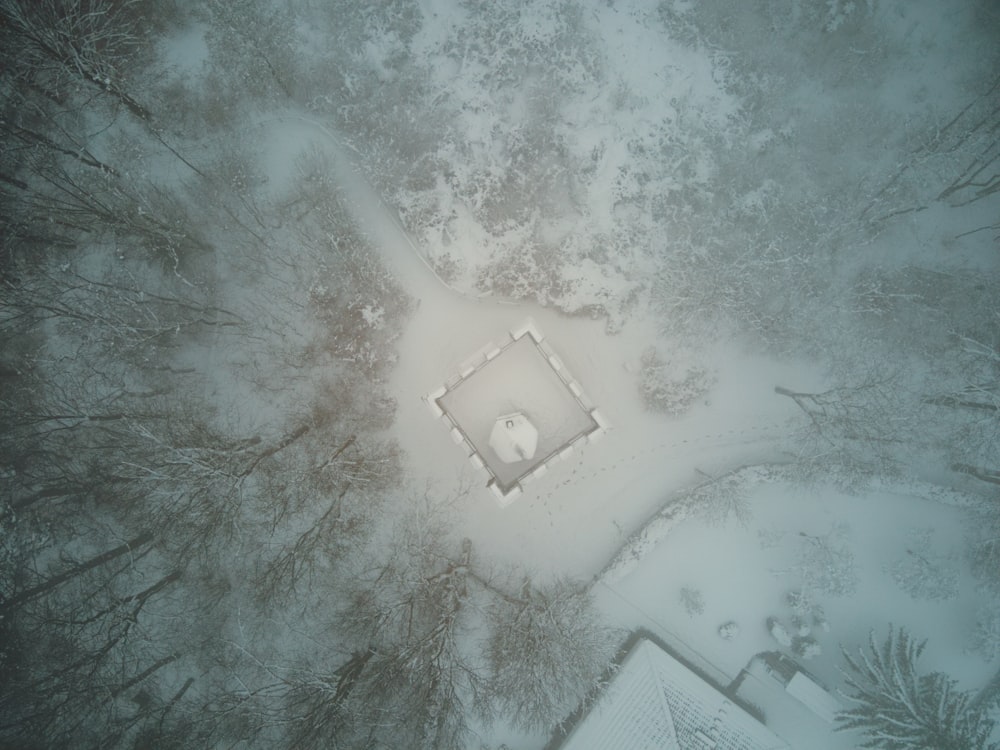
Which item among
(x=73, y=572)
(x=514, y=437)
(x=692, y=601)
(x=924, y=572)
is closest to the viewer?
(x=514, y=437)

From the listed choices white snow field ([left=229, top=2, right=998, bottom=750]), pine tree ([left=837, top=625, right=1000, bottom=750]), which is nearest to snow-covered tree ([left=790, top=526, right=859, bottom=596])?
white snow field ([left=229, top=2, right=998, bottom=750])

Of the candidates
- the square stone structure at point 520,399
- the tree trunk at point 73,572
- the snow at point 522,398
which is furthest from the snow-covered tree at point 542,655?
the tree trunk at point 73,572

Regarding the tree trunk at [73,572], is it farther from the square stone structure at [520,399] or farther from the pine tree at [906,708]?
the pine tree at [906,708]

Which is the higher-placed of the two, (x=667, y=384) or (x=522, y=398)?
(x=667, y=384)

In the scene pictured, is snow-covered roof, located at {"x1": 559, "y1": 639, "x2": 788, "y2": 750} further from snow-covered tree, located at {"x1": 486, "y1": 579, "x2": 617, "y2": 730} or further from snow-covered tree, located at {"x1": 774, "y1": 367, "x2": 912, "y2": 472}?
snow-covered tree, located at {"x1": 774, "y1": 367, "x2": 912, "y2": 472}

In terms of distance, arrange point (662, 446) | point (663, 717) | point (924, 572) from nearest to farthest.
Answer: point (663, 717), point (924, 572), point (662, 446)

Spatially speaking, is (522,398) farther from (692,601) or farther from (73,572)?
(73,572)

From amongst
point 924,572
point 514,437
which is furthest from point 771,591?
point 514,437
